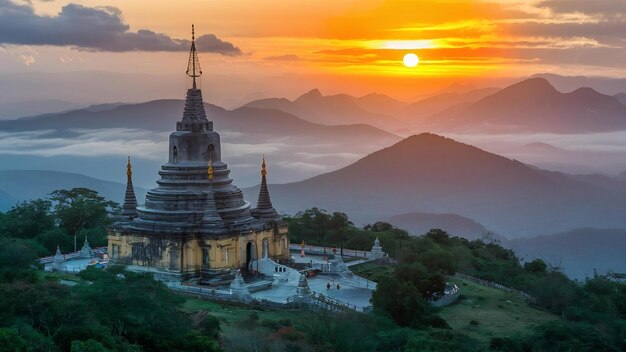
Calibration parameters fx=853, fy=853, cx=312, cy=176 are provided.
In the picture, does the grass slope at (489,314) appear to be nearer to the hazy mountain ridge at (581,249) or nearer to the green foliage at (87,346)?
the green foliage at (87,346)

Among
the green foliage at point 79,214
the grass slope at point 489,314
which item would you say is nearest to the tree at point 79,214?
the green foliage at point 79,214

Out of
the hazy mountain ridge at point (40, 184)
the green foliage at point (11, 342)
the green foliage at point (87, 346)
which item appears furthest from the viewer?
the hazy mountain ridge at point (40, 184)

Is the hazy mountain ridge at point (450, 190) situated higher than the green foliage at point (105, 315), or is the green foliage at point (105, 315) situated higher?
the hazy mountain ridge at point (450, 190)

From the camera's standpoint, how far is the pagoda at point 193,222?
43.8 metres

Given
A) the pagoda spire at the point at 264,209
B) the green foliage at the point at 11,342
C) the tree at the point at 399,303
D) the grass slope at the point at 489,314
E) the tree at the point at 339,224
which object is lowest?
the grass slope at the point at 489,314

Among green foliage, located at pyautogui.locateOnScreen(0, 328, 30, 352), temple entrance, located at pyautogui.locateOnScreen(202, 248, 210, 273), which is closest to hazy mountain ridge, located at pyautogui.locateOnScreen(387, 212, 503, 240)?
temple entrance, located at pyautogui.locateOnScreen(202, 248, 210, 273)

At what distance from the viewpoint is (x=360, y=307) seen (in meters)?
39.6

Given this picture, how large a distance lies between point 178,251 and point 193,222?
1.77 meters

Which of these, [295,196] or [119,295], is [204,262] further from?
[295,196]

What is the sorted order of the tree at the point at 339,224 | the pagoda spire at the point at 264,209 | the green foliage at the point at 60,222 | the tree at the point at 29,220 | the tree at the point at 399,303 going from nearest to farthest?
the tree at the point at 399,303 < the pagoda spire at the point at 264,209 < the green foliage at the point at 60,222 < the tree at the point at 29,220 < the tree at the point at 339,224

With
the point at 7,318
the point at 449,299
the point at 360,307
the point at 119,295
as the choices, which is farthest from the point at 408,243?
the point at 7,318

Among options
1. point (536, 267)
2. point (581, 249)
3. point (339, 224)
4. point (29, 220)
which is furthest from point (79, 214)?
point (581, 249)

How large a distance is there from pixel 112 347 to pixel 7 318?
320 centimetres

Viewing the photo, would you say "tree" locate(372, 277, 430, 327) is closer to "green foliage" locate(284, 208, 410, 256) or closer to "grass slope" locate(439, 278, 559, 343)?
"grass slope" locate(439, 278, 559, 343)
